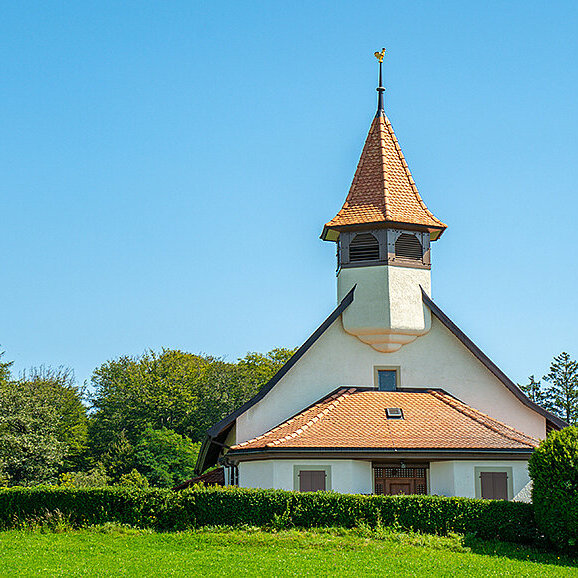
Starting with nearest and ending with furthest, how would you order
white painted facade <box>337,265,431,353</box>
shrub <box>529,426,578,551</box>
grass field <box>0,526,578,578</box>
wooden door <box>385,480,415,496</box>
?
grass field <box>0,526,578,578</box> < shrub <box>529,426,578,551</box> < wooden door <box>385,480,415,496</box> < white painted facade <box>337,265,431,353</box>

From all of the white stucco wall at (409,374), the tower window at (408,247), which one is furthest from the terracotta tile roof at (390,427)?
the tower window at (408,247)

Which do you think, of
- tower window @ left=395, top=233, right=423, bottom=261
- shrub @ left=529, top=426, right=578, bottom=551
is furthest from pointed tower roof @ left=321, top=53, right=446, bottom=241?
shrub @ left=529, top=426, right=578, bottom=551

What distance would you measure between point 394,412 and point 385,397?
120cm

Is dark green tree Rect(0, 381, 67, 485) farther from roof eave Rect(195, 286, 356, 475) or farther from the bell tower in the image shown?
the bell tower

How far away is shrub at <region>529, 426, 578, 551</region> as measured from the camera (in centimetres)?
1677

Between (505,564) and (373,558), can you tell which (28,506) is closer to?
(373,558)

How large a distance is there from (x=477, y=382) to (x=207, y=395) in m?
40.9

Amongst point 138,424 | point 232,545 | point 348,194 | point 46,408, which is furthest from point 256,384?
point 232,545

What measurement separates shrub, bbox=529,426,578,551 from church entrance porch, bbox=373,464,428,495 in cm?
559

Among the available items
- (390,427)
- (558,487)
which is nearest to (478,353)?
(390,427)

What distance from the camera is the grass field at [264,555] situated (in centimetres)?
1461

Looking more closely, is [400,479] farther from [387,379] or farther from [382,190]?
[382,190]

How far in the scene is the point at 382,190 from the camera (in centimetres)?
2767

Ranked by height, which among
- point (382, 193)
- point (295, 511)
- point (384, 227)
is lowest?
point (295, 511)
